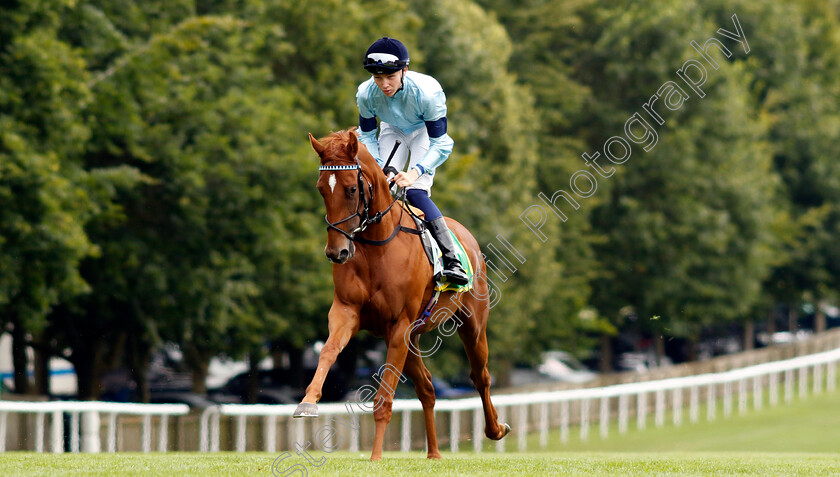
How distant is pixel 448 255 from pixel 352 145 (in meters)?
1.70

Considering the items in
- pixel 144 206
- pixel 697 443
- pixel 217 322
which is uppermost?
pixel 144 206

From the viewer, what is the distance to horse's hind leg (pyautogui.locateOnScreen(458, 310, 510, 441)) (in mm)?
10711

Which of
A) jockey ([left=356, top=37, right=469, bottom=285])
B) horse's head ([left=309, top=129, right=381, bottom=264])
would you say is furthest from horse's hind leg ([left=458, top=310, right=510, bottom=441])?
horse's head ([left=309, top=129, right=381, bottom=264])

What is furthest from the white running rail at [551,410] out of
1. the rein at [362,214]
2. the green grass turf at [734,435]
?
the rein at [362,214]

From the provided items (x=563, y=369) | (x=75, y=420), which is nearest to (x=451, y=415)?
(x=75, y=420)

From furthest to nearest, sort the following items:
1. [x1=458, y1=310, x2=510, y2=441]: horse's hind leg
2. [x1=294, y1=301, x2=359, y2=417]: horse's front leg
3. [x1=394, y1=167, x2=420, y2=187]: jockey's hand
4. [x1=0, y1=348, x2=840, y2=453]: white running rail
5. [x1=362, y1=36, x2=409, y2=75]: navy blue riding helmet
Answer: [x1=0, y1=348, x2=840, y2=453]: white running rail → [x1=458, y1=310, x2=510, y2=441]: horse's hind leg → [x1=394, y1=167, x2=420, y2=187]: jockey's hand → [x1=362, y1=36, x2=409, y2=75]: navy blue riding helmet → [x1=294, y1=301, x2=359, y2=417]: horse's front leg

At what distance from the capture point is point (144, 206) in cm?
2261

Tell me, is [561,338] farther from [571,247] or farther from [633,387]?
[633,387]

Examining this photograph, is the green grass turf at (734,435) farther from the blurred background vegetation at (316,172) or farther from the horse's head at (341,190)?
the horse's head at (341,190)

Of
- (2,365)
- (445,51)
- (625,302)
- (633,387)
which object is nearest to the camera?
(633,387)

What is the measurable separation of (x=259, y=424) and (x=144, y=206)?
5.46m

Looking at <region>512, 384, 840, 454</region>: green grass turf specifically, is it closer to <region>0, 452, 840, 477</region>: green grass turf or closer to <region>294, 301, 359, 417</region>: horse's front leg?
<region>0, 452, 840, 477</region>: green grass turf

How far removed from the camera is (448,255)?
9.91 metres

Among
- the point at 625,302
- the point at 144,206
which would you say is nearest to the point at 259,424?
the point at 144,206
